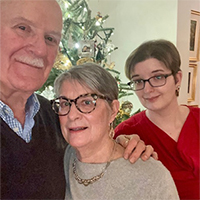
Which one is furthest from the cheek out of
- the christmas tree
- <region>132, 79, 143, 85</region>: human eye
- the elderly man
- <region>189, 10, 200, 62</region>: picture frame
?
<region>189, 10, 200, 62</region>: picture frame

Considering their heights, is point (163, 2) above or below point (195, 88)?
above

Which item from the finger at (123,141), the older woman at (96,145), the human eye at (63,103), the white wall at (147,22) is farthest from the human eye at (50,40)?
the white wall at (147,22)

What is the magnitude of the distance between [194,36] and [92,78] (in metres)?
2.18

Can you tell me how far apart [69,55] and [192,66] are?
167cm

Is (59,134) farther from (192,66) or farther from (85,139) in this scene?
(192,66)

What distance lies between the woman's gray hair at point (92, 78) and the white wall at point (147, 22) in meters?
1.82

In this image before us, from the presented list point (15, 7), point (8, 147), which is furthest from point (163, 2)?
point (8, 147)

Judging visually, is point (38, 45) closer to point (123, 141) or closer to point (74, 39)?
point (123, 141)

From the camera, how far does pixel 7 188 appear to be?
74 centimetres

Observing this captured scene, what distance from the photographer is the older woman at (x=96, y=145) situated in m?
0.83

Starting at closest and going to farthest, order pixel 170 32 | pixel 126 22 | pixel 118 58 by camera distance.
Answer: pixel 170 32 → pixel 126 22 → pixel 118 58

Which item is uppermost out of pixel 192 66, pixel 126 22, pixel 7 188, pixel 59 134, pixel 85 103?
pixel 126 22

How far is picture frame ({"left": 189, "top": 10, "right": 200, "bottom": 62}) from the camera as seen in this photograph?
7.98ft

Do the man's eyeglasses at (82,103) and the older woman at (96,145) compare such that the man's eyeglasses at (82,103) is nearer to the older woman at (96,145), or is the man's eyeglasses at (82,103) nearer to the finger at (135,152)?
the older woman at (96,145)
